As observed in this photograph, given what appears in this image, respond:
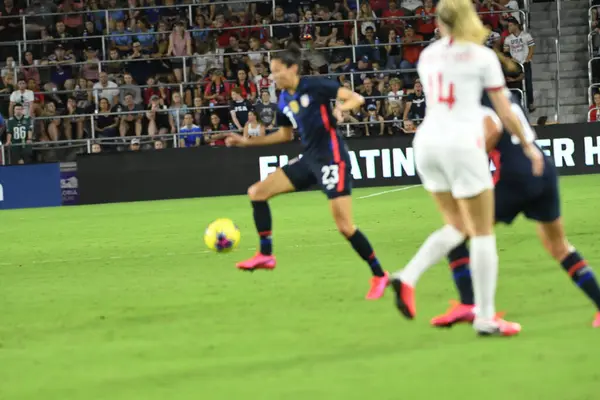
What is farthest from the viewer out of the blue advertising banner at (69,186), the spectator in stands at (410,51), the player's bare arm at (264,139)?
the spectator in stands at (410,51)

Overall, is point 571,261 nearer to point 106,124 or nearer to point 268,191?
point 268,191

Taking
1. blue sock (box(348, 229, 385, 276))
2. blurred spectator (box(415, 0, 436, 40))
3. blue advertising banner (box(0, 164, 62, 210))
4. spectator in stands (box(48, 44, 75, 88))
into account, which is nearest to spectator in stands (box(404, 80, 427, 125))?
blurred spectator (box(415, 0, 436, 40))

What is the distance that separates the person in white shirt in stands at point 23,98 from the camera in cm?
2586

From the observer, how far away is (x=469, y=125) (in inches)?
271

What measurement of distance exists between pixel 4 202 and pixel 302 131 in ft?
→ 51.8

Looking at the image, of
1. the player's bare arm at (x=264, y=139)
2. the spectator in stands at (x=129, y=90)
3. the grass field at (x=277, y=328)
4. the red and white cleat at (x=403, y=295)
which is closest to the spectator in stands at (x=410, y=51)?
the spectator in stands at (x=129, y=90)

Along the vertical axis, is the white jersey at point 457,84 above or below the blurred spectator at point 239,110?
above

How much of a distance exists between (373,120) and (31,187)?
7.40 meters

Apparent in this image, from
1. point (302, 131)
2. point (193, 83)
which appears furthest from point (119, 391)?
point (193, 83)

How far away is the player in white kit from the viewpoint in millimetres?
6758

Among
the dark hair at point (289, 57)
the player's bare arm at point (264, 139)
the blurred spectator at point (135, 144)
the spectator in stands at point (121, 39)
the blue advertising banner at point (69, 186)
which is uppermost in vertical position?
the spectator in stands at point (121, 39)

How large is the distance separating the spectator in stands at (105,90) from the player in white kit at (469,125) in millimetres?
19952

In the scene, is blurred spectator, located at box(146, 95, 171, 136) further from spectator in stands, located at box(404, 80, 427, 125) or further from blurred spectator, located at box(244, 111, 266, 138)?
spectator in stands, located at box(404, 80, 427, 125)

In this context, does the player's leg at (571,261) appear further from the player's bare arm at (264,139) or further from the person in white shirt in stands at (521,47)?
the person in white shirt in stands at (521,47)
